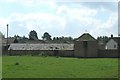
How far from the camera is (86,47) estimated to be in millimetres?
90312

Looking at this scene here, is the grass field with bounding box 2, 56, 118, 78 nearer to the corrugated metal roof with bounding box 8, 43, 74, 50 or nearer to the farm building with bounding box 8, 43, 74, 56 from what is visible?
the farm building with bounding box 8, 43, 74, 56

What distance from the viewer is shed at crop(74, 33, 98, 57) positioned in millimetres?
89812

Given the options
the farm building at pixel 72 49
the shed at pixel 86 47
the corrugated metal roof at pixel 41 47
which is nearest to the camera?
the farm building at pixel 72 49

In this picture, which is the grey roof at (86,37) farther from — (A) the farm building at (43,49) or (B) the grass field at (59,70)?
(B) the grass field at (59,70)

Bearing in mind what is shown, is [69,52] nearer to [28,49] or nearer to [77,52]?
[77,52]

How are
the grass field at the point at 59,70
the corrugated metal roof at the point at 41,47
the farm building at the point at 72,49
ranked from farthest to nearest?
the corrugated metal roof at the point at 41,47 → the farm building at the point at 72,49 → the grass field at the point at 59,70

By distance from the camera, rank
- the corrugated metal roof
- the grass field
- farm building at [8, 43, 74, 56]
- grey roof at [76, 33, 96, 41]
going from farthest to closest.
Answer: the corrugated metal roof
farm building at [8, 43, 74, 56]
grey roof at [76, 33, 96, 41]
the grass field

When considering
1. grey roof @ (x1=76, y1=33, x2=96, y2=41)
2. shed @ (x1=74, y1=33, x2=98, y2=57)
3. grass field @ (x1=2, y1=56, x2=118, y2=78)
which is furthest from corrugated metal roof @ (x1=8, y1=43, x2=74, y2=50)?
grass field @ (x1=2, y1=56, x2=118, y2=78)

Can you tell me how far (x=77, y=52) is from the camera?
9050cm

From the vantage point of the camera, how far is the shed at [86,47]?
89.8 metres

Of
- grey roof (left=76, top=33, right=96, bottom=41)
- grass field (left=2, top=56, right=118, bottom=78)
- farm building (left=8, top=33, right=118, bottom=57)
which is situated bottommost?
grass field (left=2, top=56, right=118, bottom=78)

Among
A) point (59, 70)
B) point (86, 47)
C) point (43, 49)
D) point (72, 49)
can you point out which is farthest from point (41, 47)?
point (59, 70)

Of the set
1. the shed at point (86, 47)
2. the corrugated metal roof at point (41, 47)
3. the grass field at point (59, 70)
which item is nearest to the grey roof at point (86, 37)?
the shed at point (86, 47)

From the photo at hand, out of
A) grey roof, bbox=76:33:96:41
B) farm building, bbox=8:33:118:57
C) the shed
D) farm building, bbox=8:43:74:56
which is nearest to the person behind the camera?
farm building, bbox=8:33:118:57
